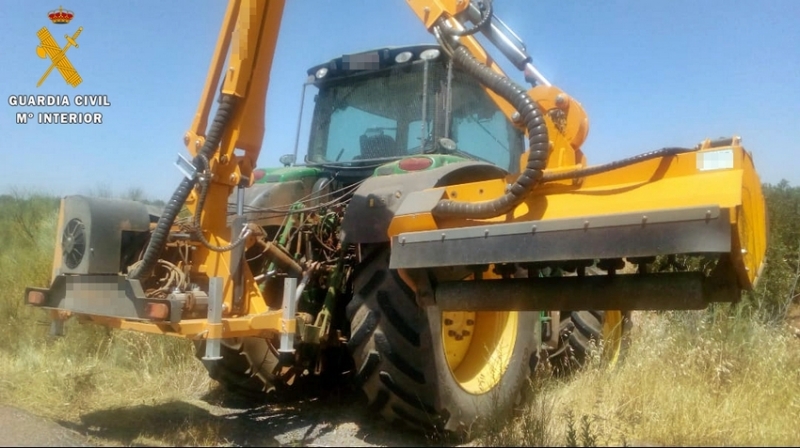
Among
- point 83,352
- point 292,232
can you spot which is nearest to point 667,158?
point 292,232

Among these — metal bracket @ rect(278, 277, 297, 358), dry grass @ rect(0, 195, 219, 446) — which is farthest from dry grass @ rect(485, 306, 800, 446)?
dry grass @ rect(0, 195, 219, 446)

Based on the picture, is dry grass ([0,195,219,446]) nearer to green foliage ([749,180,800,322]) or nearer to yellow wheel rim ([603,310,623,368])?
yellow wheel rim ([603,310,623,368])

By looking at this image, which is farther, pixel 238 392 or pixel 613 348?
pixel 613 348

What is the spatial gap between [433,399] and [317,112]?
3.17 metres

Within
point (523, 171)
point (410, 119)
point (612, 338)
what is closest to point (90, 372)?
point (410, 119)

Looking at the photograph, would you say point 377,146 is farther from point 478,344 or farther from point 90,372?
point 90,372

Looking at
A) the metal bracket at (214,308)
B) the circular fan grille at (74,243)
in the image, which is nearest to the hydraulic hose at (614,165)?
the metal bracket at (214,308)

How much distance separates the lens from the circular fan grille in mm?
3822

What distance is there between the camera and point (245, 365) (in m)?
4.97

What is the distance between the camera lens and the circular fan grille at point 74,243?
3.82 meters

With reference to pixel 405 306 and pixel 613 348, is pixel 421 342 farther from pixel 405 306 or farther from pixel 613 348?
pixel 613 348

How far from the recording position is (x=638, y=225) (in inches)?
112

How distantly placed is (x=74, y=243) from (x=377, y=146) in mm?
2402

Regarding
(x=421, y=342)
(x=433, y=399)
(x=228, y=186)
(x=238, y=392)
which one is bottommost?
(x=238, y=392)
